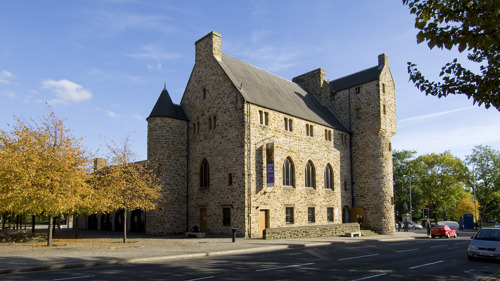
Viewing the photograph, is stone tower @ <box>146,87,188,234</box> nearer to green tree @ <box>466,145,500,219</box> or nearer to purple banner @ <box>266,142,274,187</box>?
purple banner @ <box>266,142,274,187</box>

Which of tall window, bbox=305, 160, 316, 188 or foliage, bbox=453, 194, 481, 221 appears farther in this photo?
foliage, bbox=453, 194, 481, 221

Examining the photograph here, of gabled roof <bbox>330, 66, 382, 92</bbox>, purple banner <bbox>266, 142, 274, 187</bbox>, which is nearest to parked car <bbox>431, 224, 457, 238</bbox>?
gabled roof <bbox>330, 66, 382, 92</bbox>

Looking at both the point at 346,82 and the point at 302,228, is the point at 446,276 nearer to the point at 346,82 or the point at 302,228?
the point at 302,228

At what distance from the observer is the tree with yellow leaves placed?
19.4 meters

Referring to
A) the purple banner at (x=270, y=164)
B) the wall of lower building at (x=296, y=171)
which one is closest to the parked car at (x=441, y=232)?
the wall of lower building at (x=296, y=171)

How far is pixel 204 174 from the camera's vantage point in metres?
31.1

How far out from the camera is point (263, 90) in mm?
32250

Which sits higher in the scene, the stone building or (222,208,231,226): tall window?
the stone building

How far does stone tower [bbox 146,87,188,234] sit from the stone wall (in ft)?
30.4

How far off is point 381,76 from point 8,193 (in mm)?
32294

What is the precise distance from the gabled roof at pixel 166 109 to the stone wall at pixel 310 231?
13.1 meters

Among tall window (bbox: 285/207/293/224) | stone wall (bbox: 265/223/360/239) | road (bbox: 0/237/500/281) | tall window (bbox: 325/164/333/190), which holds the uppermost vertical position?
tall window (bbox: 325/164/333/190)

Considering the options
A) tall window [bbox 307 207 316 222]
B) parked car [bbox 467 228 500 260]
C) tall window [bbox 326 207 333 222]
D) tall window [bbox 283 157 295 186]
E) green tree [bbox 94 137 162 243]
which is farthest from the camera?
tall window [bbox 326 207 333 222]

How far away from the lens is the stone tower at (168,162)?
30.1 m
